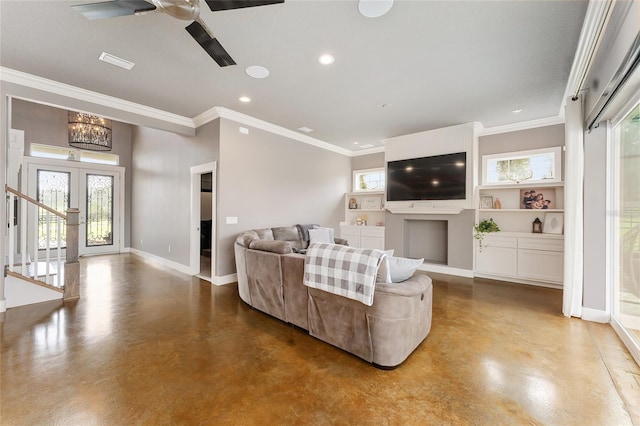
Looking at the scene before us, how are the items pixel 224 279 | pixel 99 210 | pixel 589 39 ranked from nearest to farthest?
pixel 589 39 < pixel 224 279 < pixel 99 210

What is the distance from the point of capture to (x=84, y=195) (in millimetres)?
6684

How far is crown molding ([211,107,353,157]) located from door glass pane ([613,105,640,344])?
4.67m

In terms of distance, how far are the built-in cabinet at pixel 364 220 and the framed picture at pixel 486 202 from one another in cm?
Result: 203

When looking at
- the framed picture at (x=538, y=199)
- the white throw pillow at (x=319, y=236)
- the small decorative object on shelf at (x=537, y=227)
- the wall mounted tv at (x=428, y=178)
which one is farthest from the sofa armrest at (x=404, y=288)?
the framed picture at (x=538, y=199)

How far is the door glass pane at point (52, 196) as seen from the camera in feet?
19.5

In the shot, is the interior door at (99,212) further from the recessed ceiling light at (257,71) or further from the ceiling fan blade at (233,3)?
the ceiling fan blade at (233,3)

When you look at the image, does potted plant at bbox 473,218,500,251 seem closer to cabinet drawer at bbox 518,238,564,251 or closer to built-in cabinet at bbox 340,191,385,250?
cabinet drawer at bbox 518,238,564,251

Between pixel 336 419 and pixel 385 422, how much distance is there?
288 mm

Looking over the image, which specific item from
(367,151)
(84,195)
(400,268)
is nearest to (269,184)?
(367,151)

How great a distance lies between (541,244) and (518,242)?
300 millimetres

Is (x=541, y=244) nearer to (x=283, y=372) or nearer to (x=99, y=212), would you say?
(x=283, y=372)

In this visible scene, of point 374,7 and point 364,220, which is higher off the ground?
point 374,7

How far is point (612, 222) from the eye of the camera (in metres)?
2.90

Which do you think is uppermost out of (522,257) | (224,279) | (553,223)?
(553,223)
